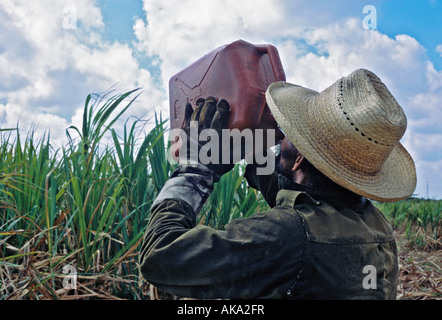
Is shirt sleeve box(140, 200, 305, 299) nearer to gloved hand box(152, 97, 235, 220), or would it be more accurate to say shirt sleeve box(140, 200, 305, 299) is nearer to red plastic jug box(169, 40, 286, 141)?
gloved hand box(152, 97, 235, 220)

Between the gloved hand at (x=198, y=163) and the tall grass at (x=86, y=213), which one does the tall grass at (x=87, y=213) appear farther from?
the gloved hand at (x=198, y=163)

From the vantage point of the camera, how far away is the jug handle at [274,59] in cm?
189

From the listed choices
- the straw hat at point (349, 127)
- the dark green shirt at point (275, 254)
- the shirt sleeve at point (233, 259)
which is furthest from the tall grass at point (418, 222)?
the shirt sleeve at point (233, 259)

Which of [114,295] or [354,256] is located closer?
[354,256]

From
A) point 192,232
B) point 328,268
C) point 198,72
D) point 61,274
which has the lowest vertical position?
point 61,274

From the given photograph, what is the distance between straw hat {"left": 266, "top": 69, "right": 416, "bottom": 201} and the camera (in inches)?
56.6

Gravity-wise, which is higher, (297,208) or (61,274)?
(297,208)

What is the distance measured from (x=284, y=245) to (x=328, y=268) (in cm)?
20

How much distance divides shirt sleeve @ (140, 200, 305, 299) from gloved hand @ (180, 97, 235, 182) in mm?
375

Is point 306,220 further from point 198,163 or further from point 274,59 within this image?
point 274,59

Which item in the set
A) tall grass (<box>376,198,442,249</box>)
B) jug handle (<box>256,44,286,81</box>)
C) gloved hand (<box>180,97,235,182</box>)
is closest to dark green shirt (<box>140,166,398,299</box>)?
gloved hand (<box>180,97,235,182</box>)
